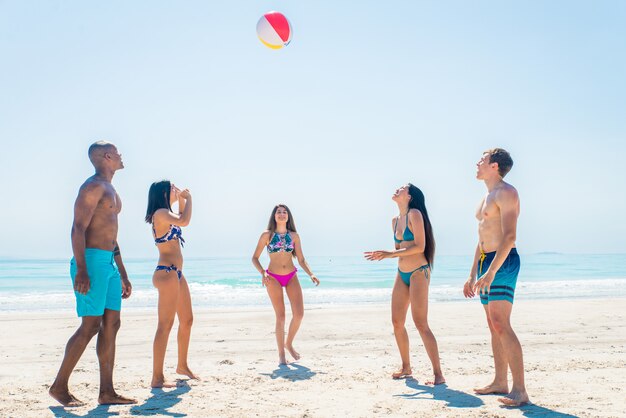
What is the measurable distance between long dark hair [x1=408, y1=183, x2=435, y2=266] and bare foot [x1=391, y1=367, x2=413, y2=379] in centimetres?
122

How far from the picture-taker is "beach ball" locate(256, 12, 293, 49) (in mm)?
9055


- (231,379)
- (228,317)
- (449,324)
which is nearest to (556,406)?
(231,379)

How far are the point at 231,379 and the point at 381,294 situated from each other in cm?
1580

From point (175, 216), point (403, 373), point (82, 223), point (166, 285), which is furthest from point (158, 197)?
point (403, 373)

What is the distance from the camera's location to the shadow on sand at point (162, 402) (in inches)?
200

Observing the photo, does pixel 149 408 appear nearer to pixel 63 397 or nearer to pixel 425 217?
pixel 63 397

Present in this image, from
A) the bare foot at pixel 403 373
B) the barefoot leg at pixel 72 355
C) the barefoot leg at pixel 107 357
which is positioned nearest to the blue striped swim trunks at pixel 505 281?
the bare foot at pixel 403 373

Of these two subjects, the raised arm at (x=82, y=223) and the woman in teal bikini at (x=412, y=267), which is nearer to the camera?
the raised arm at (x=82, y=223)

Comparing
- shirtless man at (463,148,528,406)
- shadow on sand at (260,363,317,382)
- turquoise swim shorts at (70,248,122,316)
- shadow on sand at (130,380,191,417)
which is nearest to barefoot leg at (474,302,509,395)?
shirtless man at (463,148,528,406)

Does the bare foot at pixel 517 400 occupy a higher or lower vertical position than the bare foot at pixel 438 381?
higher

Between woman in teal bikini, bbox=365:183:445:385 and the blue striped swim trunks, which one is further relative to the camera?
woman in teal bikini, bbox=365:183:445:385

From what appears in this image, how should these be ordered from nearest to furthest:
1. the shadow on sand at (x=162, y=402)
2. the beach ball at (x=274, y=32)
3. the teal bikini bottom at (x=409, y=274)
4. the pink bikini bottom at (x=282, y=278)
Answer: the shadow on sand at (x=162, y=402) < the teal bikini bottom at (x=409, y=274) < the pink bikini bottom at (x=282, y=278) < the beach ball at (x=274, y=32)

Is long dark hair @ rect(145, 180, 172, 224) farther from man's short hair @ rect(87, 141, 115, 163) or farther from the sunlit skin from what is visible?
man's short hair @ rect(87, 141, 115, 163)

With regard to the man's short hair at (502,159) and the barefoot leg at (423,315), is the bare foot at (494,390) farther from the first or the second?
the man's short hair at (502,159)
